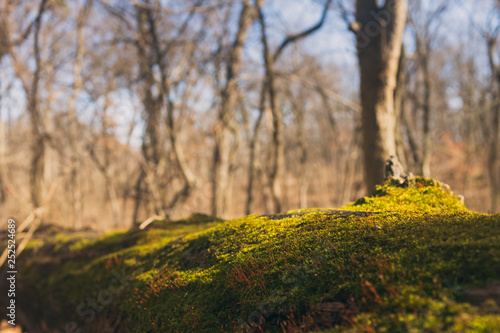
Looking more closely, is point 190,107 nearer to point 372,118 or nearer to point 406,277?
point 372,118

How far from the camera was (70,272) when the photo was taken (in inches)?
217

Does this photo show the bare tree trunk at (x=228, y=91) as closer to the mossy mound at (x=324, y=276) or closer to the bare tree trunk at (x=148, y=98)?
the bare tree trunk at (x=148, y=98)

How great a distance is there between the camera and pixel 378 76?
572cm

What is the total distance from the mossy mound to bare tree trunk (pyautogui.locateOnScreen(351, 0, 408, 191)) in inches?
70.8

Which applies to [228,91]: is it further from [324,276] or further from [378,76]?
[324,276]

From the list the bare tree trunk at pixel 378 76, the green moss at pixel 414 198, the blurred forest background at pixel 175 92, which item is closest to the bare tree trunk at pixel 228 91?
the blurred forest background at pixel 175 92

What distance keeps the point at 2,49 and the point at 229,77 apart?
6594mm

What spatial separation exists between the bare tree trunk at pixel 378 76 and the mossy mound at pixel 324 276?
180cm

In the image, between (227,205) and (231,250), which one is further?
(227,205)

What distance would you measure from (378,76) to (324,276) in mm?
4494

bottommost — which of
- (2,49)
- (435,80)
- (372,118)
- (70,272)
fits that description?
(70,272)

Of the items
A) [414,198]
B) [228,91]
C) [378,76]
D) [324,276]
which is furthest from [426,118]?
[324,276]

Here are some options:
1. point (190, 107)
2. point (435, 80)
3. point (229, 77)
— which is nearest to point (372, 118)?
point (229, 77)

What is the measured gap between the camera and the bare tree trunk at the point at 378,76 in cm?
562
